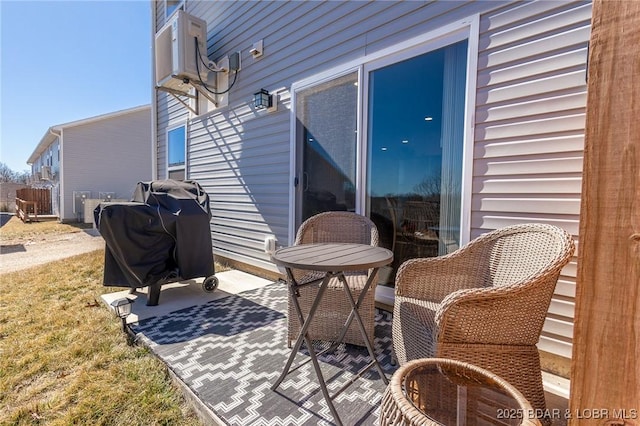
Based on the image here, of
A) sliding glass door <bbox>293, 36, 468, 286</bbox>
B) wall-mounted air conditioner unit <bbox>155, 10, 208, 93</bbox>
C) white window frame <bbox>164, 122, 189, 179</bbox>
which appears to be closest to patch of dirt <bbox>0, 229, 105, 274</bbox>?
white window frame <bbox>164, 122, 189, 179</bbox>

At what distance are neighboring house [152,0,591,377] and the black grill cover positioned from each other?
102 cm

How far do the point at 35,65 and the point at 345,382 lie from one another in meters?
14.3

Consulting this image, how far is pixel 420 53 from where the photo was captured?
8.29ft

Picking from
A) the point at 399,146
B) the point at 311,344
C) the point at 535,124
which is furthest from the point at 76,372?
the point at 535,124

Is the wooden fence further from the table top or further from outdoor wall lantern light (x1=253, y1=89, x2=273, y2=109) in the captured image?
the table top

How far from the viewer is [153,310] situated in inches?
114

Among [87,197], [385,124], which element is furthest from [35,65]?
[385,124]

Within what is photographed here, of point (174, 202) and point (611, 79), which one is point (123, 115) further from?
point (611, 79)

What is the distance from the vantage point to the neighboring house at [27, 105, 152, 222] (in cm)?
1209

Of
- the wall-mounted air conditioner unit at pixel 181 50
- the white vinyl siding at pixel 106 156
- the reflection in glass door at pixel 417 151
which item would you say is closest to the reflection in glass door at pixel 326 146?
the reflection in glass door at pixel 417 151

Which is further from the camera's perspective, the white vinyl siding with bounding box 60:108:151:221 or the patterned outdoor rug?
the white vinyl siding with bounding box 60:108:151:221

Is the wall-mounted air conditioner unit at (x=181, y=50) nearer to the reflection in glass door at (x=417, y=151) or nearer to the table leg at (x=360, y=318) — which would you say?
the reflection in glass door at (x=417, y=151)

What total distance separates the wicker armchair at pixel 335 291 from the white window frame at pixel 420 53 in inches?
19.2

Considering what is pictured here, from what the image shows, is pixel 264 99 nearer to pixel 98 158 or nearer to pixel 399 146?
pixel 399 146
